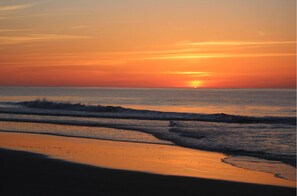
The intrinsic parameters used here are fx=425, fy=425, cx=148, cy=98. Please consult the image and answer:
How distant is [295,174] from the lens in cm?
1205

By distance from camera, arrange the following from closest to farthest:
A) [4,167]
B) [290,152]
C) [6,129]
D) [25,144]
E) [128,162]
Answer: [4,167]
[128,162]
[290,152]
[25,144]
[6,129]

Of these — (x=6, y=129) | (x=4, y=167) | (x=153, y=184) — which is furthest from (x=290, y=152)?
(x=6, y=129)

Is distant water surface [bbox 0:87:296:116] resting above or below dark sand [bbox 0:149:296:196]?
above

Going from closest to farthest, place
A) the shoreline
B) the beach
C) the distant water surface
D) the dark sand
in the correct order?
the dark sand, the beach, the shoreline, the distant water surface

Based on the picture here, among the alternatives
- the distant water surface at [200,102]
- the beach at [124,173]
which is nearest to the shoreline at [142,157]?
the beach at [124,173]

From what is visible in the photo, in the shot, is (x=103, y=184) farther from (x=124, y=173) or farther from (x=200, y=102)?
(x=200, y=102)

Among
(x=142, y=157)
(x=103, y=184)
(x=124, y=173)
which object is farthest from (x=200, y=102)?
(x=103, y=184)

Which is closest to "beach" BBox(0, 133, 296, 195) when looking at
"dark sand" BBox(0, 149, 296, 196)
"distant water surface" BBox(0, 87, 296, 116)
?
"dark sand" BBox(0, 149, 296, 196)

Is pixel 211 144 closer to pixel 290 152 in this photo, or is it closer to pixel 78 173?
pixel 290 152

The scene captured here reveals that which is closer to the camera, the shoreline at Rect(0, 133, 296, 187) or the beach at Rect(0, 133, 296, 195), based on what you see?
the beach at Rect(0, 133, 296, 195)

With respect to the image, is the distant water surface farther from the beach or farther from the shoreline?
the beach

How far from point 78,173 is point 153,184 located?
230 centimetres

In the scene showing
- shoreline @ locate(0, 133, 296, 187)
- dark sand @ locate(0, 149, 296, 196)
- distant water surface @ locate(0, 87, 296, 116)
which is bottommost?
dark sand @ locate(0, 149, 296, 196)

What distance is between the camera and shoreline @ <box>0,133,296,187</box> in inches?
460
